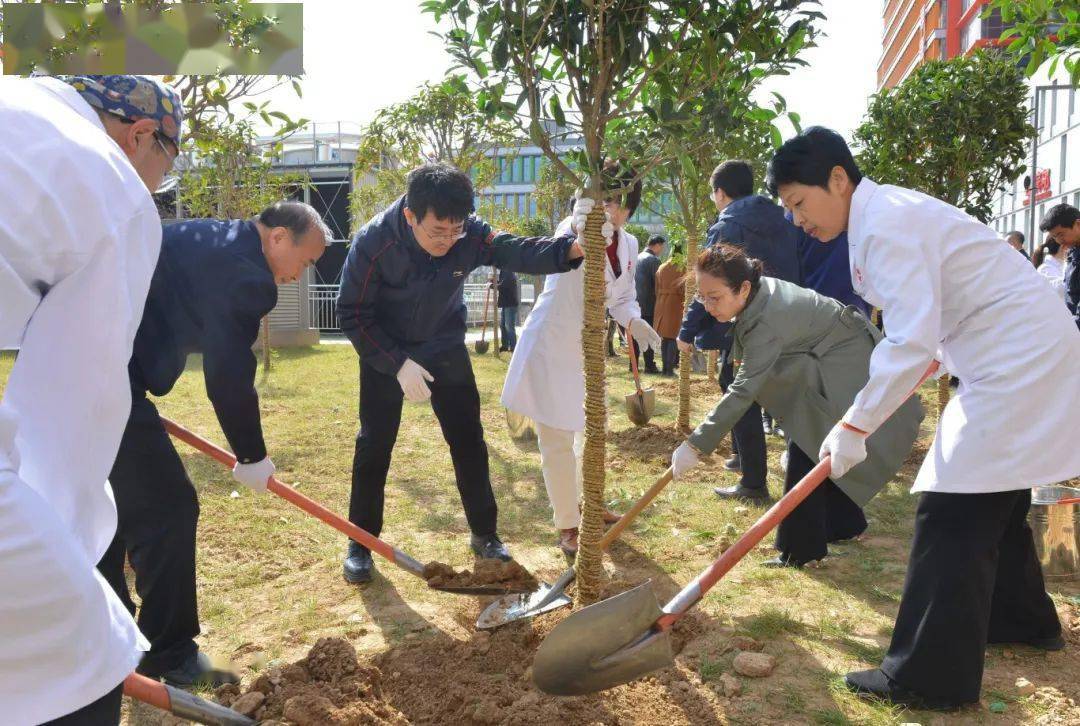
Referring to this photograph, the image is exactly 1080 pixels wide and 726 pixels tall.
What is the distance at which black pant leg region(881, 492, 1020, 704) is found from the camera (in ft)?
8.90

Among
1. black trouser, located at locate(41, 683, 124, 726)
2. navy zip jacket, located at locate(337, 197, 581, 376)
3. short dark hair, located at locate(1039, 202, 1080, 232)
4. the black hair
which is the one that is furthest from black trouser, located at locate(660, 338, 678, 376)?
black trouser, located at locate(41, 683, 124, 726)

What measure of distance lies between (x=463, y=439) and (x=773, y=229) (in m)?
2.42

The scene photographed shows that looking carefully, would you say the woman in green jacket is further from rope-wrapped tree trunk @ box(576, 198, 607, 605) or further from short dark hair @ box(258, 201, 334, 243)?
short dark hair @ box(258, 201, 334, 243)

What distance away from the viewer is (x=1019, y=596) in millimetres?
3279

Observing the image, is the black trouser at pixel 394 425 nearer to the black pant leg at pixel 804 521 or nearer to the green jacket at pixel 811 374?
the green jacket at pixel 811 374

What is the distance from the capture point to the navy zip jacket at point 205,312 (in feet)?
9.83

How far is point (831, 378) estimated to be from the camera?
4.00 metres

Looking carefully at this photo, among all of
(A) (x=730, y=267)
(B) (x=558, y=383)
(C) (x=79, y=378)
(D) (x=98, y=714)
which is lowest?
(D) (x=98, y=714)

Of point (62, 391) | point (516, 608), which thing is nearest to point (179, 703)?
point (62, 391)

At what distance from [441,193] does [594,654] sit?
194 cm

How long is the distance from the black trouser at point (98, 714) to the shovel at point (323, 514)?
183 cm

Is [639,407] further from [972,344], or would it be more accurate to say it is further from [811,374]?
[972,344]

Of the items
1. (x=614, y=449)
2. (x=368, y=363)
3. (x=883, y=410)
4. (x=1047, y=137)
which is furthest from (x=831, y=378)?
(x=1047, y=137)

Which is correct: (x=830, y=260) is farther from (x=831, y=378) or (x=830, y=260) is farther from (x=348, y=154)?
(x=348, y=154)
